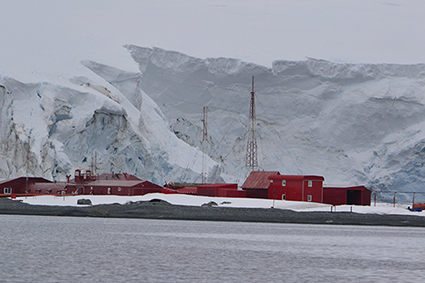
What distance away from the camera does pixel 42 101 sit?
3916 cm

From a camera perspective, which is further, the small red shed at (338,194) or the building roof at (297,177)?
the small red shed at (338,194)

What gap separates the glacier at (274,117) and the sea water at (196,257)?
2542 centimetres

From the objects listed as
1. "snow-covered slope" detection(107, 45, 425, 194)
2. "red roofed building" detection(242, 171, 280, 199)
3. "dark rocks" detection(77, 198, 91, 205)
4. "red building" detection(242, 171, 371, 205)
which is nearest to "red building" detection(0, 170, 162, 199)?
"dark rocks" detection(77, 198, 91, 205)

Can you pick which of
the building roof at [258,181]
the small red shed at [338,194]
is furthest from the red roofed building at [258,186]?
the small red shed at [338,194]

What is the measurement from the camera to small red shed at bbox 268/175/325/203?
3709cm

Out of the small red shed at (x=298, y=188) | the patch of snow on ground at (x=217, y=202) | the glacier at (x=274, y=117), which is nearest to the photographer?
the patch of snow on ground at (x=217, y=202)

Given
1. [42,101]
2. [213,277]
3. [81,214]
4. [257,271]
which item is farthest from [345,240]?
[42,101]

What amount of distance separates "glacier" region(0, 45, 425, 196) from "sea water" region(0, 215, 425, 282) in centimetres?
2542

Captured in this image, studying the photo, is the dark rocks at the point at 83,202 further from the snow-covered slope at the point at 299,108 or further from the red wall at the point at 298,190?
the snow-covered slope at the point at 299,108

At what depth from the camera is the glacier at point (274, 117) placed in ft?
150

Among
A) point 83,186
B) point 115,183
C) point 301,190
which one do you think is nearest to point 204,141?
point 115,183

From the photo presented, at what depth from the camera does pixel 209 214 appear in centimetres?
2880

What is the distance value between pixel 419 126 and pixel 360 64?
23.0 ft

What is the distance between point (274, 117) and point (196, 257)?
4207cm
